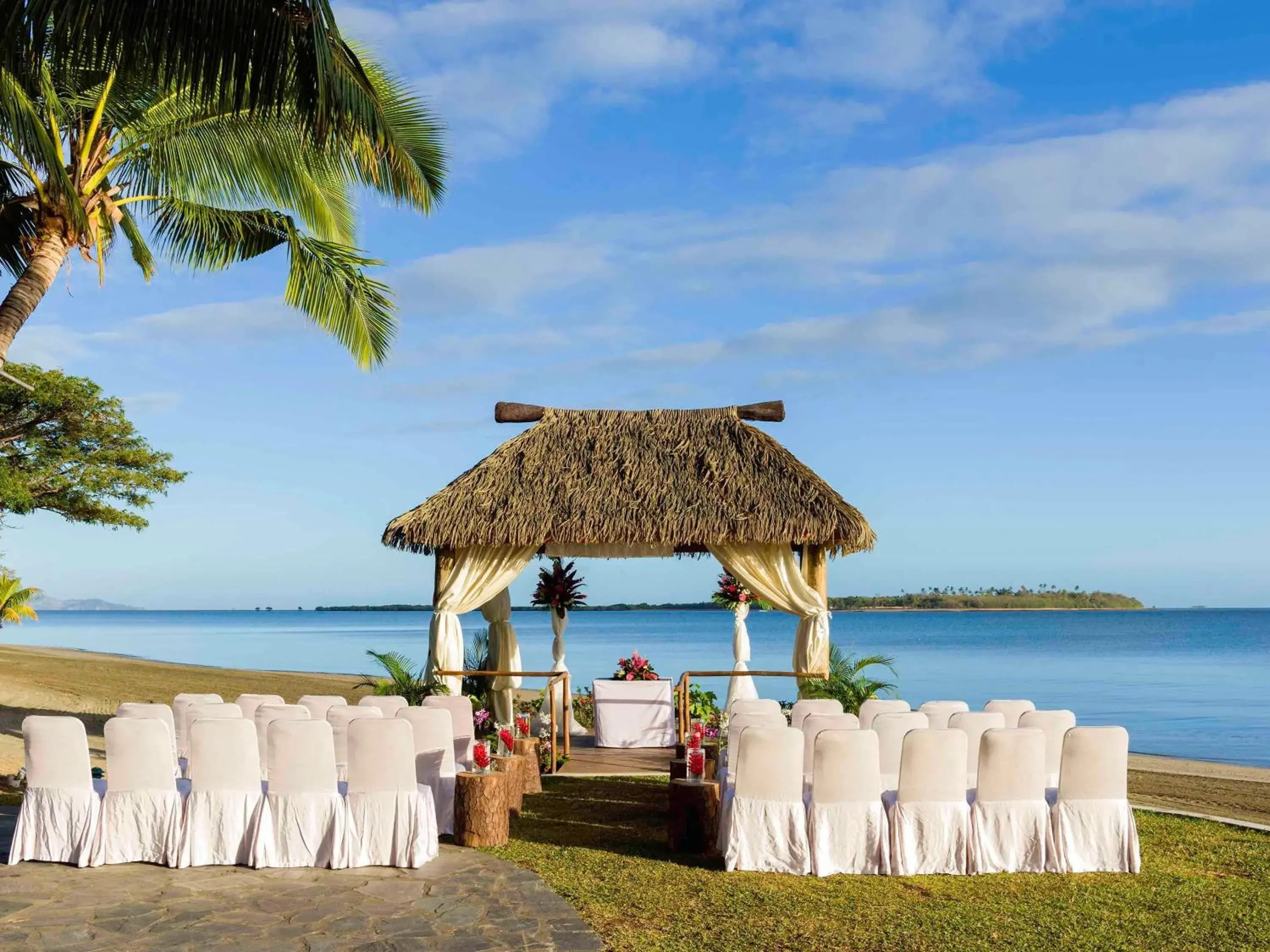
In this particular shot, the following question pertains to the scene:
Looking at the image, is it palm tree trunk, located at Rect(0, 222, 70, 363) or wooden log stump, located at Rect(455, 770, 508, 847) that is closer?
wooden log stump, located at Rect(455, 770, 508, 847)

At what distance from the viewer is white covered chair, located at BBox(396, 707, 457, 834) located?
660cm

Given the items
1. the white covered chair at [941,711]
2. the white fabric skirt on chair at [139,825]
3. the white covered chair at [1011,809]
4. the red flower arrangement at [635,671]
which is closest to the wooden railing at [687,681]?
the red flower arrangement at [635,671]

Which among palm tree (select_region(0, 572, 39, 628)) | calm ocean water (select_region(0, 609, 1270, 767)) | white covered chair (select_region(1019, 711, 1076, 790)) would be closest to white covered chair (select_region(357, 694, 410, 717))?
white covered chair (select_region(1019, 711, 1076, 790))

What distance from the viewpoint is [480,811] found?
620 centimetres

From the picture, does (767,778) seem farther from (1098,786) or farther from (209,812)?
(209,812)

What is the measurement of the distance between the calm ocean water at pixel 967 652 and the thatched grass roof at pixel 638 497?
16.5 feet

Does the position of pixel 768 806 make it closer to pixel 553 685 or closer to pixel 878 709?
pixel 878 709

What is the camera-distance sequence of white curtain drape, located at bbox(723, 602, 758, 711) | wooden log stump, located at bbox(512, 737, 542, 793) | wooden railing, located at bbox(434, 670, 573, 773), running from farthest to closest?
1. white curtain drape, located at bbox(723, 602, 758, 711)
2. wooden railing, located at bbox(434, 670, 573, 773)
3. wooden log stump, located at bbox(512, 737, 542, 793)

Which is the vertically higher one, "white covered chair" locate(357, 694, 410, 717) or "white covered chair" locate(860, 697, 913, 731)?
"white covered chair" locate(860, 697, 913, 731)

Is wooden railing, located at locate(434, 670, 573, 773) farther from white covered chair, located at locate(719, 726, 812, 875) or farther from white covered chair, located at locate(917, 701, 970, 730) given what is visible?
white covered chair, located at locate(719, 726, 812, 875)

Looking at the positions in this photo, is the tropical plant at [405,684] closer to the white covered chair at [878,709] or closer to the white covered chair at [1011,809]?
the white covered chair at [878,709]

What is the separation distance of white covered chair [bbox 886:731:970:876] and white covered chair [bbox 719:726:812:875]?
0.49 meters

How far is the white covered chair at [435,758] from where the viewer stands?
6.60m

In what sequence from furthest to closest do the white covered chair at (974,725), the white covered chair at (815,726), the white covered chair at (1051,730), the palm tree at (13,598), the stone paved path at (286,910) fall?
the palm tree at (13,598) < the white covered chair at (1051,730) < the white covered chair at (974,725) < the white covered chair at (815,726) < the stone paved path at (286,910)
